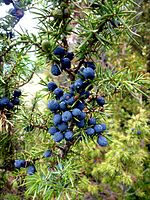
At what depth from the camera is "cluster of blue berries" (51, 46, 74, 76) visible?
0.78 meters

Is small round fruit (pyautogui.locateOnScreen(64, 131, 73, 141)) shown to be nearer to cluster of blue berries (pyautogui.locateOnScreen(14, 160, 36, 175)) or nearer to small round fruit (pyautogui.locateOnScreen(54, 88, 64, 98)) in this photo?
small round fruit (pyautogui.locateOnScreen(54, 88, 64, 98))

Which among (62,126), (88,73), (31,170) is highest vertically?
(88,73)

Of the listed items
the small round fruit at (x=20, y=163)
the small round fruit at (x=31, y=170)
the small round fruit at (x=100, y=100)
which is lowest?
the small round fruit at (x=31, y=170)

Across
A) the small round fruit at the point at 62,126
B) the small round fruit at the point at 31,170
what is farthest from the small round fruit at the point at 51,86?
the small round fruit at the point at 31,170

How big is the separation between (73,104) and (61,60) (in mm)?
126

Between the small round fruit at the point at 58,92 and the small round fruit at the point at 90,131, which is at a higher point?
the small round fruit at the point at 58,92

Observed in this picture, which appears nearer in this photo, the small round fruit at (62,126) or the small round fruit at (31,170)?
the small round fruit at (62,126)

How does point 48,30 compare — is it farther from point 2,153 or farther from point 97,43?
point 2,153

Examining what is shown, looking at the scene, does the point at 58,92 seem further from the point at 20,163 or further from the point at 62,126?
the point at 20,163

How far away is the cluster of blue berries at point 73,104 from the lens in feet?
2.56

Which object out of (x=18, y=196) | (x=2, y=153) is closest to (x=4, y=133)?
(x=2, y=153)

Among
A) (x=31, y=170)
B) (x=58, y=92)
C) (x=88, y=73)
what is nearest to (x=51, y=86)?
(x=58, y=92)

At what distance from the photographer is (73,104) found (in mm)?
774

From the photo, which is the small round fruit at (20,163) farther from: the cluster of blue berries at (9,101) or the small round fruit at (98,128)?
the small round fruit at (98,128)
